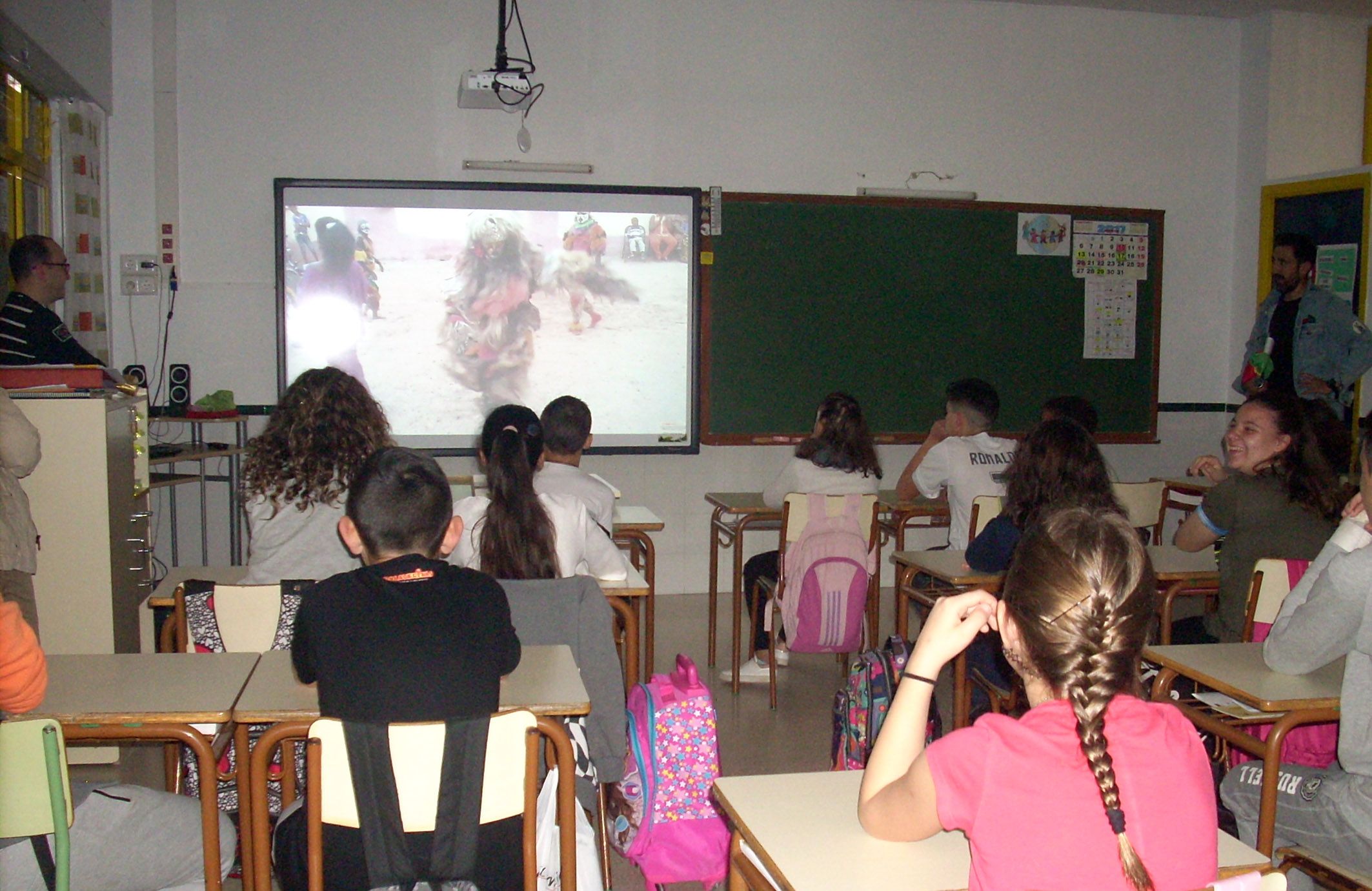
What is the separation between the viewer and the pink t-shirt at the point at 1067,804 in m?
1.21

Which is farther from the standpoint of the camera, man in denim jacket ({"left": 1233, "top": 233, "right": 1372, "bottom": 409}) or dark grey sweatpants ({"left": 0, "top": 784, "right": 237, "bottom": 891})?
man in denim jacket ({"left": 1233, "top": 233, "right": 1372, "bottom": 409})

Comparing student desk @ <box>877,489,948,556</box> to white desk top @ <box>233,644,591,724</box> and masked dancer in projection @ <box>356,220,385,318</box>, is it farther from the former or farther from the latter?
masked dancer in projection @ <box>356,220,385,318</box>

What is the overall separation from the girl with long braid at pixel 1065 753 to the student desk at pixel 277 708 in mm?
718

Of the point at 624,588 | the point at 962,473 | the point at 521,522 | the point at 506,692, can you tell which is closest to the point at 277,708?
the point at 506,692

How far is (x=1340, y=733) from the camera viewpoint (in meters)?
1.93

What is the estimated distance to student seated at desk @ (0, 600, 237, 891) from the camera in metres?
1.63

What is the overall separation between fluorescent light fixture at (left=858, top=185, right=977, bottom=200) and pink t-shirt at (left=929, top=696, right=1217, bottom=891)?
5.02m

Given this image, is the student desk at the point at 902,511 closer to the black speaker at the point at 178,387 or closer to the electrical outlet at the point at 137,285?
the black speaker at the point at 178,387

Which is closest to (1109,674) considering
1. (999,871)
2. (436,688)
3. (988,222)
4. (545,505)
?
(999,871)

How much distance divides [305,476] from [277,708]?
1.13 meters

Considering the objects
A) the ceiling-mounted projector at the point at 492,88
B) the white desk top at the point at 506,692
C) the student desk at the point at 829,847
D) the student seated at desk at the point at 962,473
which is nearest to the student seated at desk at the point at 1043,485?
the student seated at desk at the point at 962,473

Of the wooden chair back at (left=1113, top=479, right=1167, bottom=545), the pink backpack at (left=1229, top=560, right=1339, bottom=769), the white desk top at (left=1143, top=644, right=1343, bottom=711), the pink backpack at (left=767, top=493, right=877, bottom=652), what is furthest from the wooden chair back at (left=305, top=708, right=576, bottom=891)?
the wooden chair back at (left=1113, top=479, right=1167, bottom=545)

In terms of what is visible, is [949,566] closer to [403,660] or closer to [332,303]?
[403,660]

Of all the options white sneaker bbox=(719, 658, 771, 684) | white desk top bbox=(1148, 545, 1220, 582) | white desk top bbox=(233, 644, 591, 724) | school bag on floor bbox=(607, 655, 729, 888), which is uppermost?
white desk top bbox=(233, 644, 591, 724)
